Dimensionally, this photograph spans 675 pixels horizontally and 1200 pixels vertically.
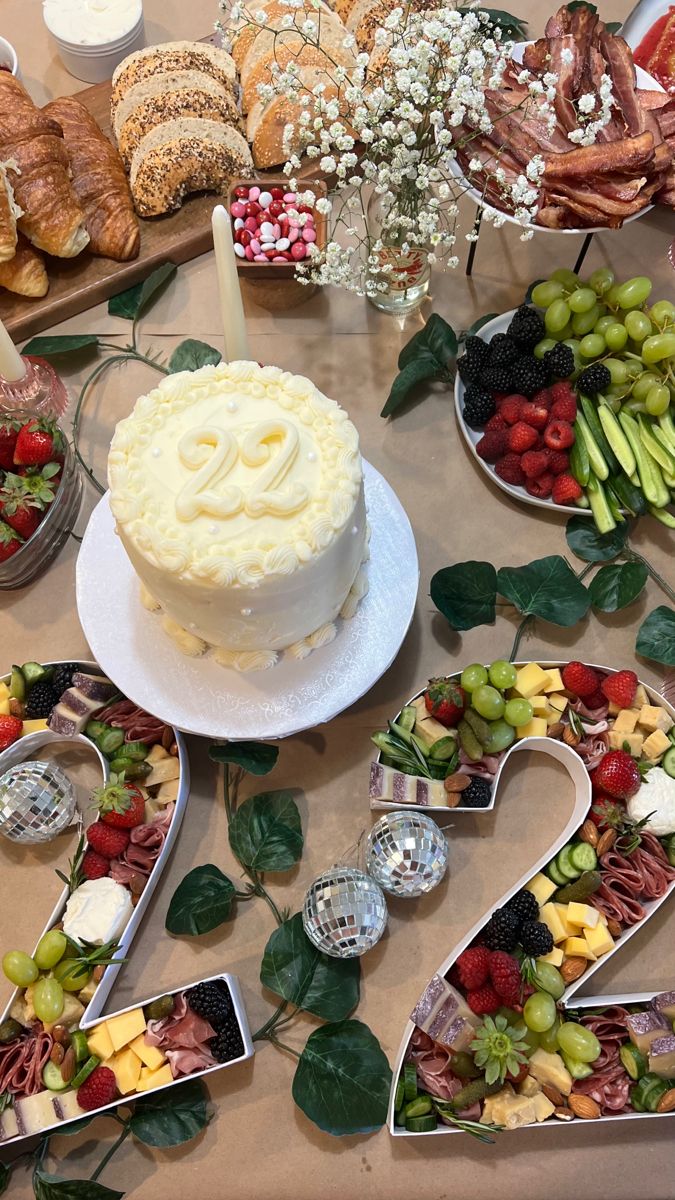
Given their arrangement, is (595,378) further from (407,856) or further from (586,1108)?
(586,1108)

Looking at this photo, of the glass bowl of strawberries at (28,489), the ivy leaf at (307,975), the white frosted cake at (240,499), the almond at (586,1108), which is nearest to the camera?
the white frosted cake at (240,499)

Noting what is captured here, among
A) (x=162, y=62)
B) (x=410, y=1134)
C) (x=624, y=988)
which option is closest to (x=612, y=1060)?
(x=624, y=988)

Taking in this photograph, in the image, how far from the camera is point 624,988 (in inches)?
55.8

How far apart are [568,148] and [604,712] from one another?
105 cm

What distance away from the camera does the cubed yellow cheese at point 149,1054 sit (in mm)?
1298

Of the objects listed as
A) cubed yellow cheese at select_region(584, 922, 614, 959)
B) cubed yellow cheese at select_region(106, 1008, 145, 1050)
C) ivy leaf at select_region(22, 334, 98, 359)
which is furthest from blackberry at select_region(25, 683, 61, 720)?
cubed yellow cheese at select_region(584, 922, 614, 959)

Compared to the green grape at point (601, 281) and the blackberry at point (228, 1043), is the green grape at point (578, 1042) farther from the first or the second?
the green grape at point (601, 281)

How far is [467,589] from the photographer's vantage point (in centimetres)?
161

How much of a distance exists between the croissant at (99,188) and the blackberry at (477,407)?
2.60ft

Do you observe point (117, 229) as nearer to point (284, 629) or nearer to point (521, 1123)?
point (284, 629)

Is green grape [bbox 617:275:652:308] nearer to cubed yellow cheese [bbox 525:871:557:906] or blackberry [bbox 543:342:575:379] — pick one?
blackberry [bbox 543:342:575:379]

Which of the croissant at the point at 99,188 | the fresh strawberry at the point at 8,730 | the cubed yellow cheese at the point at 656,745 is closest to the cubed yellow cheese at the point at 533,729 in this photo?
the cubed yellow cheese at the point at 656,745

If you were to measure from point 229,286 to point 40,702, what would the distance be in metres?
0.74

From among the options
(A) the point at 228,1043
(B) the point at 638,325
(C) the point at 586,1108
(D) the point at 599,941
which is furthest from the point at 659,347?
(A) the point at 228,1043
